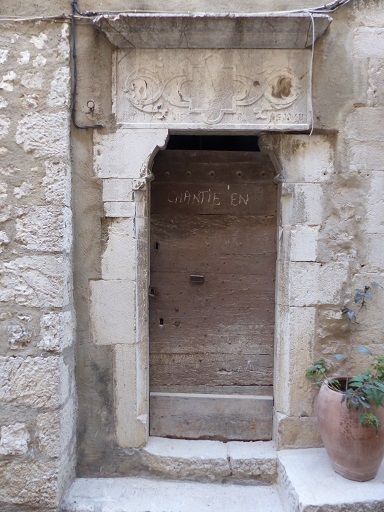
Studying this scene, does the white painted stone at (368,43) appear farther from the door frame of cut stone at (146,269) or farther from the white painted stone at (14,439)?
the white painted stone at (14,439)

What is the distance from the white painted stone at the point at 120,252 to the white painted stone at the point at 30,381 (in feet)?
2.08

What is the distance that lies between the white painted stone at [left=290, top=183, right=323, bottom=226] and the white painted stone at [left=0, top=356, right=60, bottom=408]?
5.81 feet

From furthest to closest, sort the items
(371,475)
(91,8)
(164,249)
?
(164,249) < (91,8) < (371,475)

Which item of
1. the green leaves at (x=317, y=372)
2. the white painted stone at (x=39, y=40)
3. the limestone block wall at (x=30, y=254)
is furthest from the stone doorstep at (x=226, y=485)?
the white painted stone at (x=39, y=40)

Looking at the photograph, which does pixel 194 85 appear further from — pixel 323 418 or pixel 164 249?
pixel 323 418

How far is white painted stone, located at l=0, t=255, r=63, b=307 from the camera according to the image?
2.58 m

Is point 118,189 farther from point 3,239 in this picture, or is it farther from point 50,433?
point 50,433

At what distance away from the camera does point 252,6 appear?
2652 millimetres

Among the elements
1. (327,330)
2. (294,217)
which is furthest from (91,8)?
(327,330)

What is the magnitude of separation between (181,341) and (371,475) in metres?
1.46

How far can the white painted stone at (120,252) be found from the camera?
275 centimetres

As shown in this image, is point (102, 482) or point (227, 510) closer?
point (227, 510)

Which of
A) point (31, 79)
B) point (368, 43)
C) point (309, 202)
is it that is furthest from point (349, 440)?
point (31, 79)

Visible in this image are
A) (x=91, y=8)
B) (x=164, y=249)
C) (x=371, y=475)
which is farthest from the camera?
(x=164, y=249)
